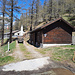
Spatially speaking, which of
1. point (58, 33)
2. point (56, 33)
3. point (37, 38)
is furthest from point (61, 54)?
point (37, 38)

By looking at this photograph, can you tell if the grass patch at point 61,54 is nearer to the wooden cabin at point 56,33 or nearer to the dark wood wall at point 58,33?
the wooden cabin at point 56,33

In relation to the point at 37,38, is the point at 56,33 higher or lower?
higher

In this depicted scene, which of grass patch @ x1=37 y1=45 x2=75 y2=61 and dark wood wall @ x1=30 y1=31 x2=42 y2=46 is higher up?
dark wood wall @ x1=30 y1=31 x2=42 y2=46

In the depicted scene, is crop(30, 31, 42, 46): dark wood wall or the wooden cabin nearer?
the wooden cabin

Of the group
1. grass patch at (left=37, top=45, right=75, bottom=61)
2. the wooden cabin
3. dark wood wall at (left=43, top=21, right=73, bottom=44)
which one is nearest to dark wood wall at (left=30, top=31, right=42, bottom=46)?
the wooden cabin

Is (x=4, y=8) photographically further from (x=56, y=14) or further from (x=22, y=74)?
(x=56, y=14)

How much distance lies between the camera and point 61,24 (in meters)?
15.5

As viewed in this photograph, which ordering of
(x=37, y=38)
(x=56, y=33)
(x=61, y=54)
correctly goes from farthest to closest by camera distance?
1. (x=37, y=38)
2. (x=56, y=33)
3. (x=61, y=54)

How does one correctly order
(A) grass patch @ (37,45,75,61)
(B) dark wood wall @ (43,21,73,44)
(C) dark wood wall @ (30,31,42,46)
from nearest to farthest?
(A) grass patch @ (37,45,75,61) < (B) dark wood wall @ (43,21,73,44) < (C) dark wood wall @ (30,31,42,46)

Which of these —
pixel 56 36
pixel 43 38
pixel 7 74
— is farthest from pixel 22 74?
pixel 56 36

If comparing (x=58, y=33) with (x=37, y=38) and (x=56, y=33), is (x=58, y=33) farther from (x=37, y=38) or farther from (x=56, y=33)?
(x=37, y=38)

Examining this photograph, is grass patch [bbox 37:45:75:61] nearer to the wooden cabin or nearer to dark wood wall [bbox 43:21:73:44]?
the wooden cabin

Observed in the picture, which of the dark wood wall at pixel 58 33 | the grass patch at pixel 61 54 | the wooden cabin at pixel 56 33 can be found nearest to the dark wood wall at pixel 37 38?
the wooden cabin at pixel 56 33

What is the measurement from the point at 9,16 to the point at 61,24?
537 inches
